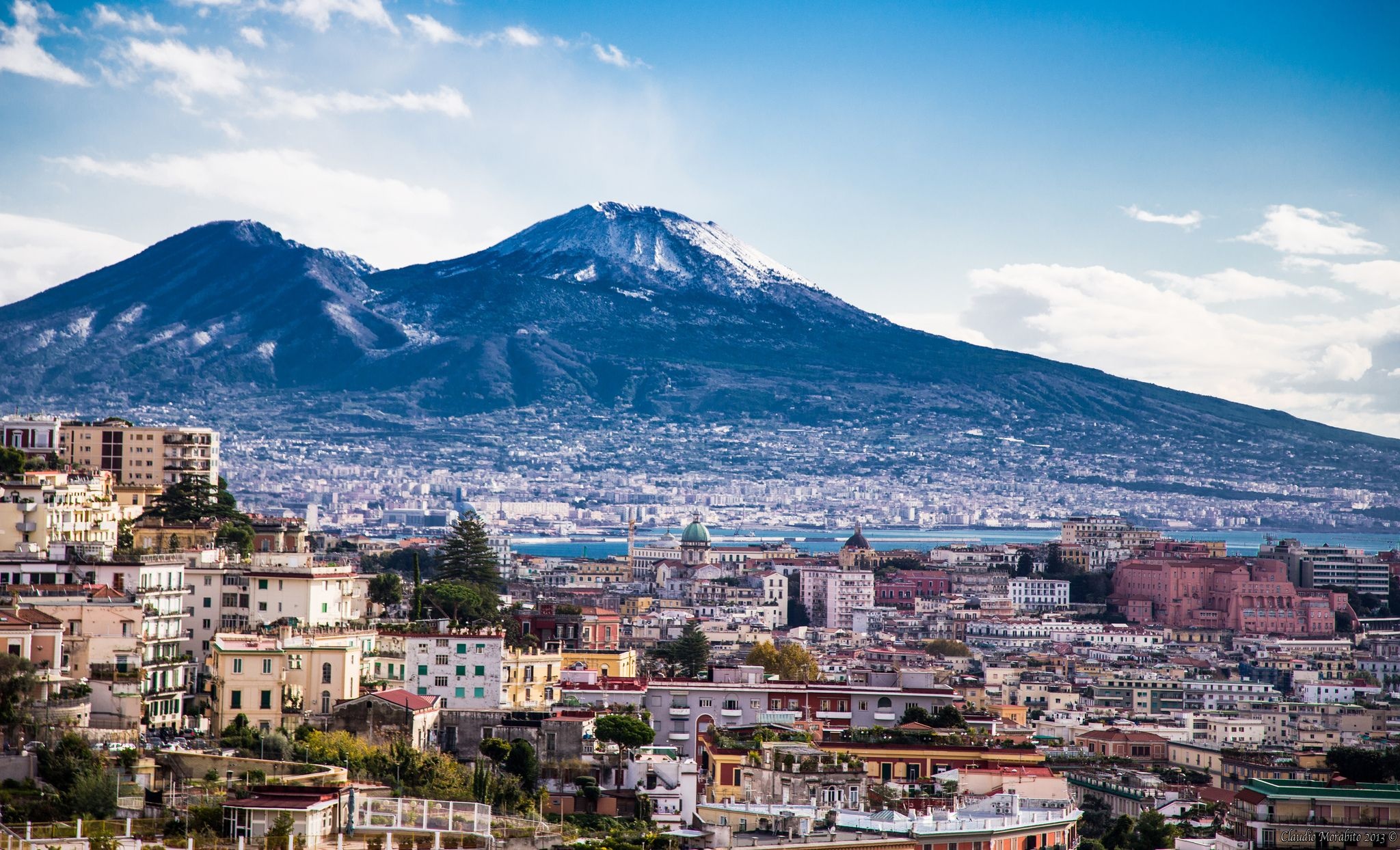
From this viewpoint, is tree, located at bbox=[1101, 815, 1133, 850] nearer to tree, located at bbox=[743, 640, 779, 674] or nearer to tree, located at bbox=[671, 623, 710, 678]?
tree, located at bbox=[671, 623, 710, 678]

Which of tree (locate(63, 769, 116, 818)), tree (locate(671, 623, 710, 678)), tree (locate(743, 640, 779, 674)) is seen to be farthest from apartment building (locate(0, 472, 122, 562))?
tree (locate(743, 640, 779, 674))

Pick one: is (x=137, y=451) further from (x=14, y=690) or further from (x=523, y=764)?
(x=14, y=690)

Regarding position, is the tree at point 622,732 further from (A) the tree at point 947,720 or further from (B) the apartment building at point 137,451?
(B) the apartment building at point 137,451

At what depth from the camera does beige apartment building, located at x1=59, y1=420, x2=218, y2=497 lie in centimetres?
7638

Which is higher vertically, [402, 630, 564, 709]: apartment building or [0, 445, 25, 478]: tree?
[0, 445, 25, 478]: tree

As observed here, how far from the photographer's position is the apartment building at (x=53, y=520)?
46.8 m

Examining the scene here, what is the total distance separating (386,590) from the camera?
209ft

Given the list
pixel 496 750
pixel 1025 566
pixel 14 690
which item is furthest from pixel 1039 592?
pixel 14 690

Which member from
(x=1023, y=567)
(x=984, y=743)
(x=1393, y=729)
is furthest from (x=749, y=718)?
(x=1023, y=567)

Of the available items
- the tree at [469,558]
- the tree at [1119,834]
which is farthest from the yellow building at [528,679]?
the tree at [469,558]

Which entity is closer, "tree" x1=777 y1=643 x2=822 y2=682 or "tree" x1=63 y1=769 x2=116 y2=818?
"tree" x1=63 y1=769 x2=116 y2=818

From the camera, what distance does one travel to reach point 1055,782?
1449 inches

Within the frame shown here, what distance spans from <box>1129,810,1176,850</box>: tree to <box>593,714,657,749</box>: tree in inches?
419

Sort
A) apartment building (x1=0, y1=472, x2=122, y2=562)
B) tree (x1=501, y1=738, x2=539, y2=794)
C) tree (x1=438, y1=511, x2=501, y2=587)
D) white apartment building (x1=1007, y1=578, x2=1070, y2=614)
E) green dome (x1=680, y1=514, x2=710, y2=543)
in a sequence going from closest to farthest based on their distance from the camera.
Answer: tree (x1=501, y1=738, x2=539, y2=794)
apartment building (x1=0, y1=472, x2=122, y2=562)
tree (x1=438, y1=511, x2=501, y2=587)
white apartment building (x1=1007, y1=578, x2=1070, y2=614)
green dome (x1=680, y1=514, x2=710, y2=543)
